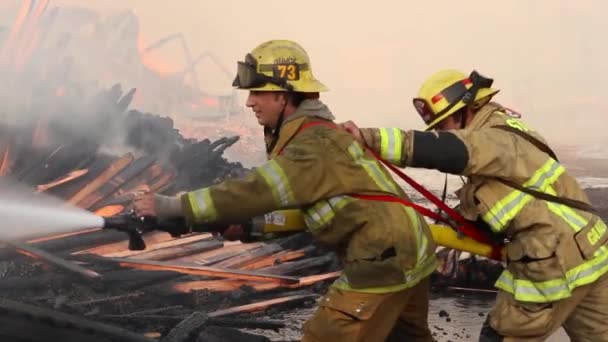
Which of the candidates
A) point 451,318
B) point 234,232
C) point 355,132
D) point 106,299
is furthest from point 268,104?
point 451,318

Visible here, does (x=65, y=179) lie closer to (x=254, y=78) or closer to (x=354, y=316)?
(x=254, y=78)

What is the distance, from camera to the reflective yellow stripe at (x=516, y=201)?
10.0 feet

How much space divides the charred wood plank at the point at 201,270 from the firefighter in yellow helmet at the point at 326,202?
2.51m

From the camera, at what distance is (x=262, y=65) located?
305 cm

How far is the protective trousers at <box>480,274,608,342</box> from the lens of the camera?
3.11 m

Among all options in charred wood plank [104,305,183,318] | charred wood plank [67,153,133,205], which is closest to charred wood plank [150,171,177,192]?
charred wood plank [67,153,133,205]

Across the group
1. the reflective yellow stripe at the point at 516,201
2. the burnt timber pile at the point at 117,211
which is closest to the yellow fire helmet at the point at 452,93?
the reflective yellow stripe at the point at 516,201

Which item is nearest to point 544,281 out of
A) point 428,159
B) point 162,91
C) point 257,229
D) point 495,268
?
point 428,159

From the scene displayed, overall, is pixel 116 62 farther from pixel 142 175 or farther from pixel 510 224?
pixel 510 224

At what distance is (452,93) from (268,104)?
947 millimetres

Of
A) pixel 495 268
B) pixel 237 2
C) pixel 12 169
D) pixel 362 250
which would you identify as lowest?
pixel 495 268

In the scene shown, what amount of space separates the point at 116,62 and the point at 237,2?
5.33ft

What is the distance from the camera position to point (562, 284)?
3061 mm

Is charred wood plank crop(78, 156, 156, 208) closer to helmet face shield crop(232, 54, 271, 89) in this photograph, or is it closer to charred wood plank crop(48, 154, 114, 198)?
charred wood plank crop(48, 154, 114, 198)
